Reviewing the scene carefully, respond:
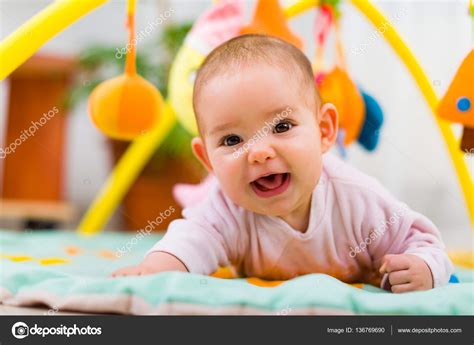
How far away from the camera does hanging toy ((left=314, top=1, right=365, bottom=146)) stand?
0.88m

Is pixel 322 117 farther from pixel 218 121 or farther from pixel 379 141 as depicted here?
pixel 379 141

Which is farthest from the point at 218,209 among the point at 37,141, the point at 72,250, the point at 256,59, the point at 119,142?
the point at 37,141

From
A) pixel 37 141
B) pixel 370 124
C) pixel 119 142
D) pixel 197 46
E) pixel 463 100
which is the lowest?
pixel 463 100

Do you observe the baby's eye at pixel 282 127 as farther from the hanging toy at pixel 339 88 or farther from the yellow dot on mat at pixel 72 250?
the yellow dot on mat at pixel 72 250

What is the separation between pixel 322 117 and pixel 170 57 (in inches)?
42.0

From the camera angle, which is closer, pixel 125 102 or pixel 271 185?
pixel 271 185

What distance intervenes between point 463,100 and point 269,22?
0.30 meters

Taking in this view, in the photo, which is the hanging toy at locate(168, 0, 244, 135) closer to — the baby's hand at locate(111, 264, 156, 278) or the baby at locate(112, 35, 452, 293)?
the baby at locate(112, 35, 452, 293)

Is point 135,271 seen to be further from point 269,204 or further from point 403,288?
point 403,288

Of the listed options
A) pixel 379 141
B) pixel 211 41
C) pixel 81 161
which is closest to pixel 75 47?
pixel 81 161

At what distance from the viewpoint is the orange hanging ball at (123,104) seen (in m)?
0.86

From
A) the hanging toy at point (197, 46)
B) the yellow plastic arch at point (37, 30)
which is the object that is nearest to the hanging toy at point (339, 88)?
the hanging toy at point (197, 46)

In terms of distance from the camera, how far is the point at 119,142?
1.70 meters

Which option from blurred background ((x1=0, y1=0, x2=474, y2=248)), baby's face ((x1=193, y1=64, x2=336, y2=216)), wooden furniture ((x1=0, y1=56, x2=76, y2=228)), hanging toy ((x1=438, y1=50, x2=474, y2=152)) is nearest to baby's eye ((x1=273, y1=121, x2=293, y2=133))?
baby's face ((x1=193, y1=64, x2=336, y2=216))
